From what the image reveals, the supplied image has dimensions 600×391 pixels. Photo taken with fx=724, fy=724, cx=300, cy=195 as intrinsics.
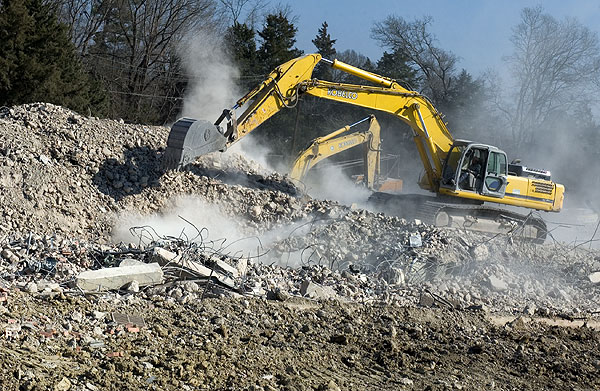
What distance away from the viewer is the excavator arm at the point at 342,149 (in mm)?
15875

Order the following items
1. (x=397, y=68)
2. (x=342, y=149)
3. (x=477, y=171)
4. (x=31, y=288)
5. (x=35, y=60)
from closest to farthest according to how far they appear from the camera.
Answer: (x=31, y=288), (x=477, y=171), (x=342, y=149), (x=35, y=60), (x=397, y=68)

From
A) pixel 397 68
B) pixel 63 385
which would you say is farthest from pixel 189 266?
pixel 397 68

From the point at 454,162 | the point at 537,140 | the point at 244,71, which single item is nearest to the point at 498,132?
the point at 537,140

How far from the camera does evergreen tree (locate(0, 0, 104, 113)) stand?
1961 cm

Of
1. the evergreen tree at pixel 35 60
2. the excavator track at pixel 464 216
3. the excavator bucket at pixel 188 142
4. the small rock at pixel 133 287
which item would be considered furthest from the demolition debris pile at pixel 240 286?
the evergreen tree at pixel 35 60

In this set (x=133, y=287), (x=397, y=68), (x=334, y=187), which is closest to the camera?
(x=133, y=287)

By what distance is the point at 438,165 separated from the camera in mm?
15297

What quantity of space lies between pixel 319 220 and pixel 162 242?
3.83 m

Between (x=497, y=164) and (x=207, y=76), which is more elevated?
(x=207, y=76)

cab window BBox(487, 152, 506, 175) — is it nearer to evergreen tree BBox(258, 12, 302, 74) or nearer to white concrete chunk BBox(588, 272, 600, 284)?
white concrete chunk BBox(588, 272, 600, 284)

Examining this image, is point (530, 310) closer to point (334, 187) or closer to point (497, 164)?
point (497, 164)

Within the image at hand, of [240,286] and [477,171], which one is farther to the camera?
[477,171]

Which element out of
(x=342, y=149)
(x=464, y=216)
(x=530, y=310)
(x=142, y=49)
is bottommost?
(x=530, y=310)

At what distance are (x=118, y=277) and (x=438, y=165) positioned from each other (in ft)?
30.8
